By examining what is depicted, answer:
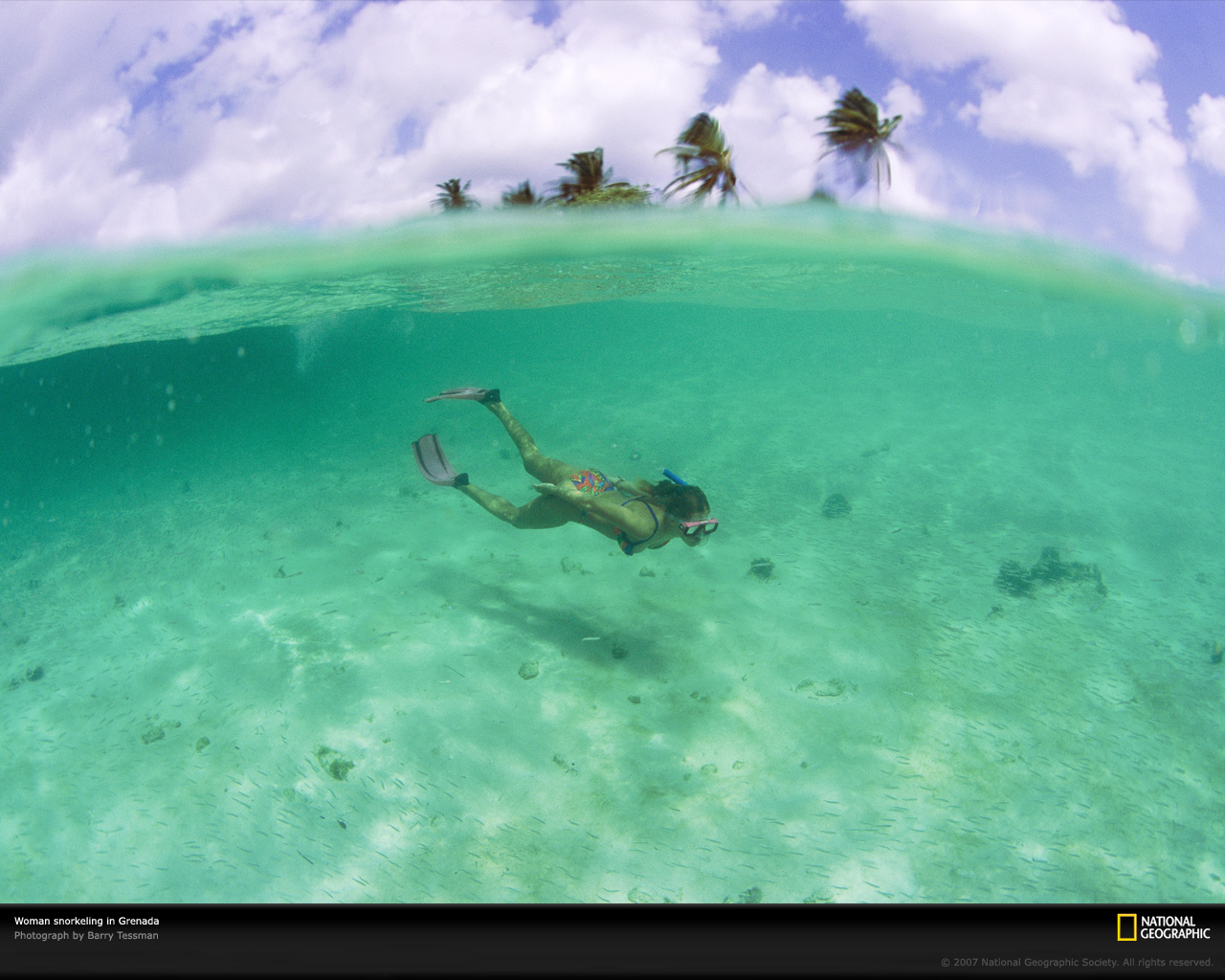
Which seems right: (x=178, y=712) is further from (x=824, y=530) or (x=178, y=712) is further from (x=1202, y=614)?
(x=1202, y=614)

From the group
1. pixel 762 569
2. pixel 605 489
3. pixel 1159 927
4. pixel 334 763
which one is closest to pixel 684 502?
pixel 605 489

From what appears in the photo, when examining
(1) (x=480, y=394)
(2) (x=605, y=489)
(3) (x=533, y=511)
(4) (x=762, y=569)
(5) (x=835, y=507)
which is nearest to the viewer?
(2) (x=605, y=489)

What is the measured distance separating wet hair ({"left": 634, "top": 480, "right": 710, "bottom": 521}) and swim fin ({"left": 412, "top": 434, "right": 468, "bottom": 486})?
10.6ft

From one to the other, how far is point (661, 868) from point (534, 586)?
16.8 feet

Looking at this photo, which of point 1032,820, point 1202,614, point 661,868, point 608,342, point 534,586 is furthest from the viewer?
point 608,342

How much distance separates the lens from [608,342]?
208ft

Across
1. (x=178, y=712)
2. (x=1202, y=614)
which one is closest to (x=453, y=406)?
(x=178, y=712)

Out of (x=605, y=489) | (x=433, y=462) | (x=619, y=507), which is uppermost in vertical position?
(x=619, y=507)

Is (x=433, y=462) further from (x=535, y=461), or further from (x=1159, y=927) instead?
(x=1159, y=927)

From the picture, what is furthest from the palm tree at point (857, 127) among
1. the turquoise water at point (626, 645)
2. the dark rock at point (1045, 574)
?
the dark rock at point (1045, 574)

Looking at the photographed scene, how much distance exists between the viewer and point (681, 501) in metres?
6.81

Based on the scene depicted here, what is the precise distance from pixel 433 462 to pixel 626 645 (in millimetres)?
4249

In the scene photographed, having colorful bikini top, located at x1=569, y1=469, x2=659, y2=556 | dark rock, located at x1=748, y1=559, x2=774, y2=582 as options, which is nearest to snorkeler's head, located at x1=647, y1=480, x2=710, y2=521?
colorful bikini top, located at x1=569, y1=469, x2=659, y2=556

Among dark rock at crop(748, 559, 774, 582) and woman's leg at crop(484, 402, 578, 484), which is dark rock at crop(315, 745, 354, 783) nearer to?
woman's leg at crop(484, 402, 578, 484)
